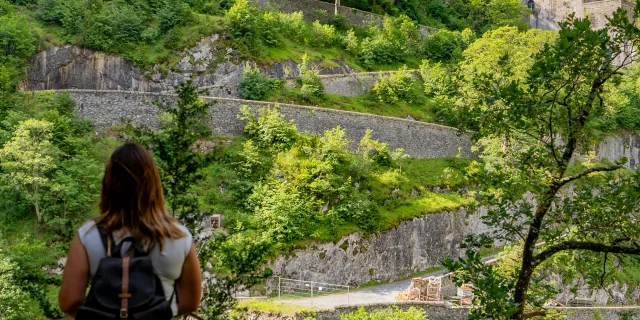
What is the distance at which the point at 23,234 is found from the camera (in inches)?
879

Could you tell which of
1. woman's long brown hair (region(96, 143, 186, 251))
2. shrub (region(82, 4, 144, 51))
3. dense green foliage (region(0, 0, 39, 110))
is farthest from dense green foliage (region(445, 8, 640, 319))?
shrub (region(82, 4, 144, 51))

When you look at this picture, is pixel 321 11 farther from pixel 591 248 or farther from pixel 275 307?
pixel 591 248

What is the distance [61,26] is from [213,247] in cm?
2693

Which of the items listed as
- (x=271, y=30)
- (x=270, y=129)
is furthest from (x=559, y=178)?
(x=271, y=30)

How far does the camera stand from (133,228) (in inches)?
143

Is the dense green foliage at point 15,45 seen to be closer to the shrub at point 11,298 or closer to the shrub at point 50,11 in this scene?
the shrub at point 50,11

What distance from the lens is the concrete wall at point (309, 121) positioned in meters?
26.7

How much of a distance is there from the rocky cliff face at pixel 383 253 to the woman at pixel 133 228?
62.9 ft

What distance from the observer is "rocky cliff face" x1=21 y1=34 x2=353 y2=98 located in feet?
98.8

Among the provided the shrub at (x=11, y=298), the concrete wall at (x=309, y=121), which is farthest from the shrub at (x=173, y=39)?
the shrub at (x=11, y=298)

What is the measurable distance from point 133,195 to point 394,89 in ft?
106

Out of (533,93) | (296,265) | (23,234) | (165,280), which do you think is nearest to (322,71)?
(296,265)

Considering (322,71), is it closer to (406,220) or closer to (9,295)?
(406,220)

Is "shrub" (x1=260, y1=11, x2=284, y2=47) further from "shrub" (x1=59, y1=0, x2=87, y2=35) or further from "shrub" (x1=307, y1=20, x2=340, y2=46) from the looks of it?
"shrub" (x1=59, y1=0, x2=87, y2=35)
